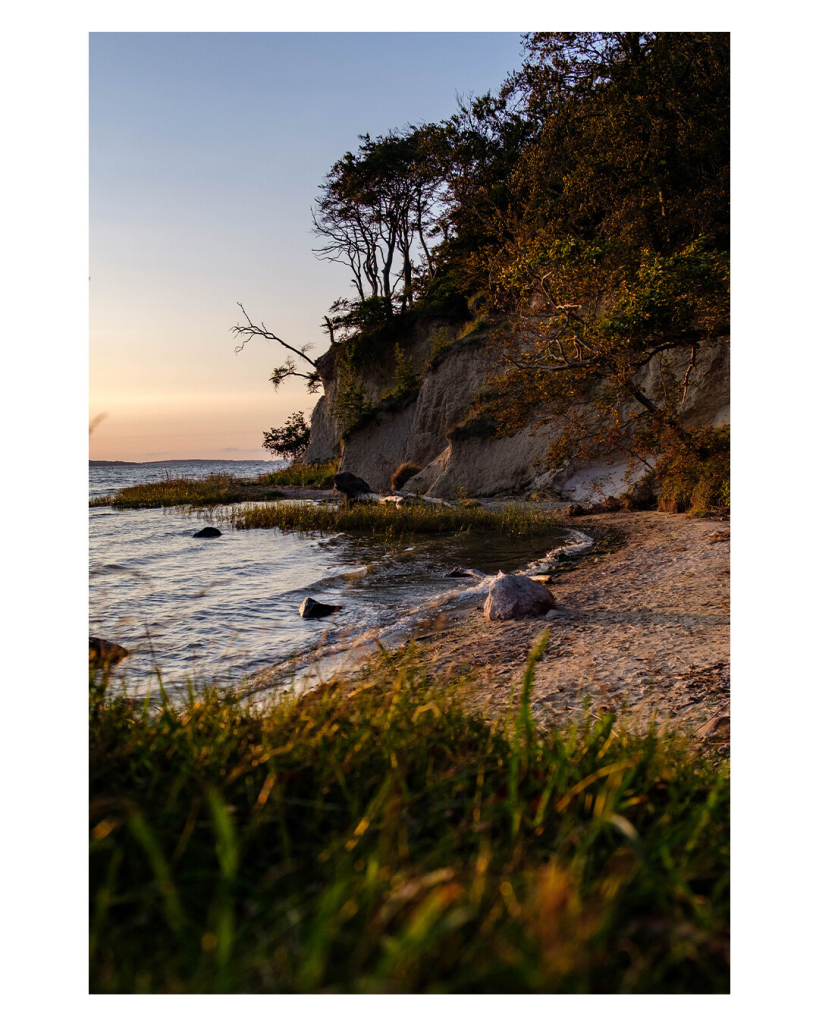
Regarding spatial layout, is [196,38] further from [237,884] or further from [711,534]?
[711,534]

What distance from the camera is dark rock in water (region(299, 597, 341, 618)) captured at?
8047 mm

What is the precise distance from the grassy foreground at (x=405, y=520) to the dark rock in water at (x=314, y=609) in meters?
Result: 6.42

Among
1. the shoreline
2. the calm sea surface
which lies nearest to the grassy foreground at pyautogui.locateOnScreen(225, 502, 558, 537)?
the calm sea surface

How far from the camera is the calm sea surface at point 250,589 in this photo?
6.24 metres

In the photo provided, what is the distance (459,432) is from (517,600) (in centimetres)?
1662

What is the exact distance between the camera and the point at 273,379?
34.5m

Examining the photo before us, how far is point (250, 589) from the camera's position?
31.9 feet

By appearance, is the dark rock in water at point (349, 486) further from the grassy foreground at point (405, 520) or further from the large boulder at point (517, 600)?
the large boulder at point (517, 600)

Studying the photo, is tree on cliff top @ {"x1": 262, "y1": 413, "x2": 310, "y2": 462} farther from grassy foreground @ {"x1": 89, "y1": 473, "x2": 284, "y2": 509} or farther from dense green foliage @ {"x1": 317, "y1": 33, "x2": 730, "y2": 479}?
dense green foliage @ {"x1": 317, "y1": 33, "x2": 730, "y2": 479}

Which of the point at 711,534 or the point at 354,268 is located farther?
the point at 354,268

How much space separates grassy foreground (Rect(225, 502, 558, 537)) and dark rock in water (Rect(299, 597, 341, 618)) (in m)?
6.42
